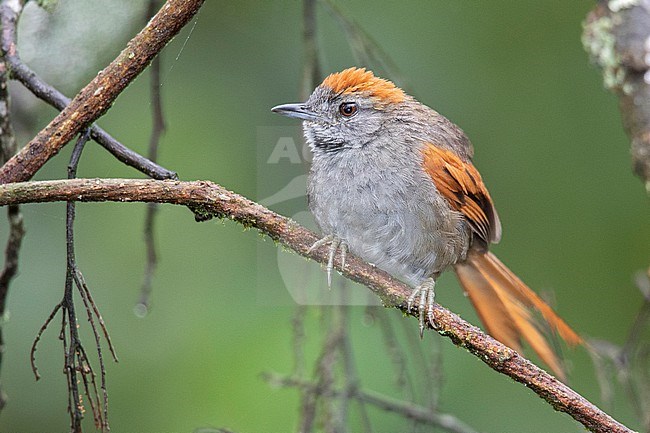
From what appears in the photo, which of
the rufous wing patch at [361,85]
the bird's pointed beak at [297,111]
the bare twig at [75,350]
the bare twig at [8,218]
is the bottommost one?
the bare twig at [75,350]

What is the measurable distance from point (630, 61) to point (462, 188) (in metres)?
0.89

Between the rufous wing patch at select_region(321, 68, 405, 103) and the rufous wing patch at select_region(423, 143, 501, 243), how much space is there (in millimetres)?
313

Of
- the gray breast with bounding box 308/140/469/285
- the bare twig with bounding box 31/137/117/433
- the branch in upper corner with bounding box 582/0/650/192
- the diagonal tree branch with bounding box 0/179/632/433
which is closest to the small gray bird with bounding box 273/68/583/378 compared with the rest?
the gray breast with bounding box 308/140/469/285

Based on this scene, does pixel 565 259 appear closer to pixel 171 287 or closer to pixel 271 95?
pixel 271 95

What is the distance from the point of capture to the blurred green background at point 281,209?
4102 mm

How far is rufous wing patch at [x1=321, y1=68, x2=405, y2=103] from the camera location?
3148 millimetres

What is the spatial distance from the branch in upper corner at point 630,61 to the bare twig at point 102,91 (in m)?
1.93

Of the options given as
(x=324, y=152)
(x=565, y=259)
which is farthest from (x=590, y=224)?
(x=324, y=152)

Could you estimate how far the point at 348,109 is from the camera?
315cm

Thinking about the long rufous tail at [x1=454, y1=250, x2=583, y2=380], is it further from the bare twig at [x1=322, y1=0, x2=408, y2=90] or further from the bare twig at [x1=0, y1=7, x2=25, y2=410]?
the bare twig at [x1=0, y1=7, x2=25, y2=410]

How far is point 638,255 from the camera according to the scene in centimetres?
448

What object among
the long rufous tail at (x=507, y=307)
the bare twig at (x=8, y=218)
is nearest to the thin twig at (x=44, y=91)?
the bare twig at (x=8, y=218)

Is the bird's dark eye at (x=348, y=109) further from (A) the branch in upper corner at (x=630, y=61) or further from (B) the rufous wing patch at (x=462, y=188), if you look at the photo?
(A) the branch in upper corner at (x=630, y=61)

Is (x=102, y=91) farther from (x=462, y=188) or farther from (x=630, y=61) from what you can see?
(x=630, y=61)
